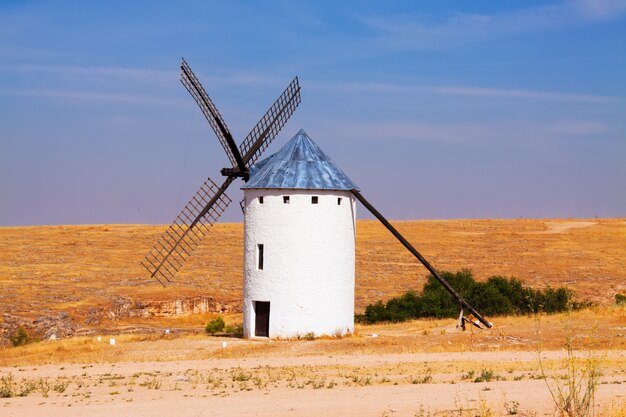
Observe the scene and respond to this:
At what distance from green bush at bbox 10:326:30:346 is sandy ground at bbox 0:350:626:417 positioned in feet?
23.7

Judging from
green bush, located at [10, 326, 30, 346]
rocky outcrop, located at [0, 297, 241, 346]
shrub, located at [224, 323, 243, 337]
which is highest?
rocky outcrop, located at [0, 297, 241, 346]

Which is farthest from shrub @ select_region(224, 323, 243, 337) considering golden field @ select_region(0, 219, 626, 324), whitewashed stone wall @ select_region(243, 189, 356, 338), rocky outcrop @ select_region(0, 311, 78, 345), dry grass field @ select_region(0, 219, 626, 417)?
golden field @ select_region(0, 219, 626, 324)

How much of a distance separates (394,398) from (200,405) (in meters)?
3.44

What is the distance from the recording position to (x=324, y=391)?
17812 mm

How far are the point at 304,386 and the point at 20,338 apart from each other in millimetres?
16606

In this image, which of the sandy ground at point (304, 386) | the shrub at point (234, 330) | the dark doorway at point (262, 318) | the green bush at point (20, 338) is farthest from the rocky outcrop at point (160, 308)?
the sandy ground at point (304, 386)

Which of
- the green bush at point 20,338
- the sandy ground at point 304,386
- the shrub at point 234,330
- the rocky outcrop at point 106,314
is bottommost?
the sandy ground at point 304,386

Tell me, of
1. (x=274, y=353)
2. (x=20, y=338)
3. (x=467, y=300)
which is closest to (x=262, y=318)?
(x=274, y=353)

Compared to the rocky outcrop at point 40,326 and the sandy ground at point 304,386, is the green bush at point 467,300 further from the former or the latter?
the sandy ground at point 304,386

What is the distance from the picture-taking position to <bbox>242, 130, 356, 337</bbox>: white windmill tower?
1149 inches

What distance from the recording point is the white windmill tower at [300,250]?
29188 millimetres

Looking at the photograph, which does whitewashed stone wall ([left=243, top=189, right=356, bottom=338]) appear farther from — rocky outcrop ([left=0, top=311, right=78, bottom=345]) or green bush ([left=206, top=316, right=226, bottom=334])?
rocky outcrop ([left=0, top=311, right=78, bottom=345])

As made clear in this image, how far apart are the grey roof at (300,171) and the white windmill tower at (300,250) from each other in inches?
1.3

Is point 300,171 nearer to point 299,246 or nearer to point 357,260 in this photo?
point 299,246
